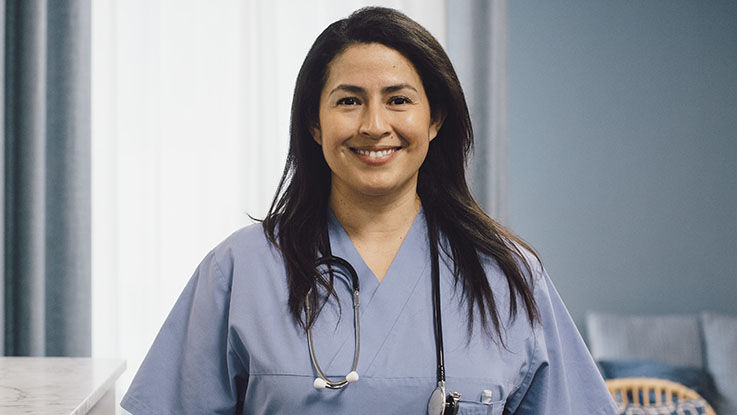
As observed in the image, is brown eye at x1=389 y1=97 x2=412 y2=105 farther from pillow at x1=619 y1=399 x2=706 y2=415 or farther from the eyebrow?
pillow at x1=619 y1=399 x2=706 y2=415

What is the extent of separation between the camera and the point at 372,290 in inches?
46.9

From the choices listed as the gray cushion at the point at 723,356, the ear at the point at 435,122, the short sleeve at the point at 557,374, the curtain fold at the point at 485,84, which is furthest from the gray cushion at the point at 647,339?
the ear at the point at 435,122

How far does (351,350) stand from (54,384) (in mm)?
495

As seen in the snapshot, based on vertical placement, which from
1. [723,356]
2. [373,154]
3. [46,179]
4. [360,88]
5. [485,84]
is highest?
[485,84]

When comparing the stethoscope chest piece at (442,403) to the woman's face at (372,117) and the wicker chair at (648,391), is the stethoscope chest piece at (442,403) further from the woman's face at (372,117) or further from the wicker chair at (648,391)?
the wicker chair at (648,391)

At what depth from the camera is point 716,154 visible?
3.01 m

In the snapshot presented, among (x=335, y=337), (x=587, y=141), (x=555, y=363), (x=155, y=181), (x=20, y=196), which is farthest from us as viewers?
(x=587, y=141)

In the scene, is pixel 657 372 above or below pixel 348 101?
below

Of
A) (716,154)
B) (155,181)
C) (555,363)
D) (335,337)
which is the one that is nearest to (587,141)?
(716,154)

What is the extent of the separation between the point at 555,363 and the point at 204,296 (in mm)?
599

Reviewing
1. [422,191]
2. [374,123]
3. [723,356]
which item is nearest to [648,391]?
[723,356]

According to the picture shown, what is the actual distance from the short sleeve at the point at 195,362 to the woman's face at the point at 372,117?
292 mm

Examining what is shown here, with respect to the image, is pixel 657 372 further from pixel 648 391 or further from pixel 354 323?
pixel 354 323

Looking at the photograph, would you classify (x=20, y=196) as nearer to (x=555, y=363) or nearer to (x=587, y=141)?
(x=555, y=363)
